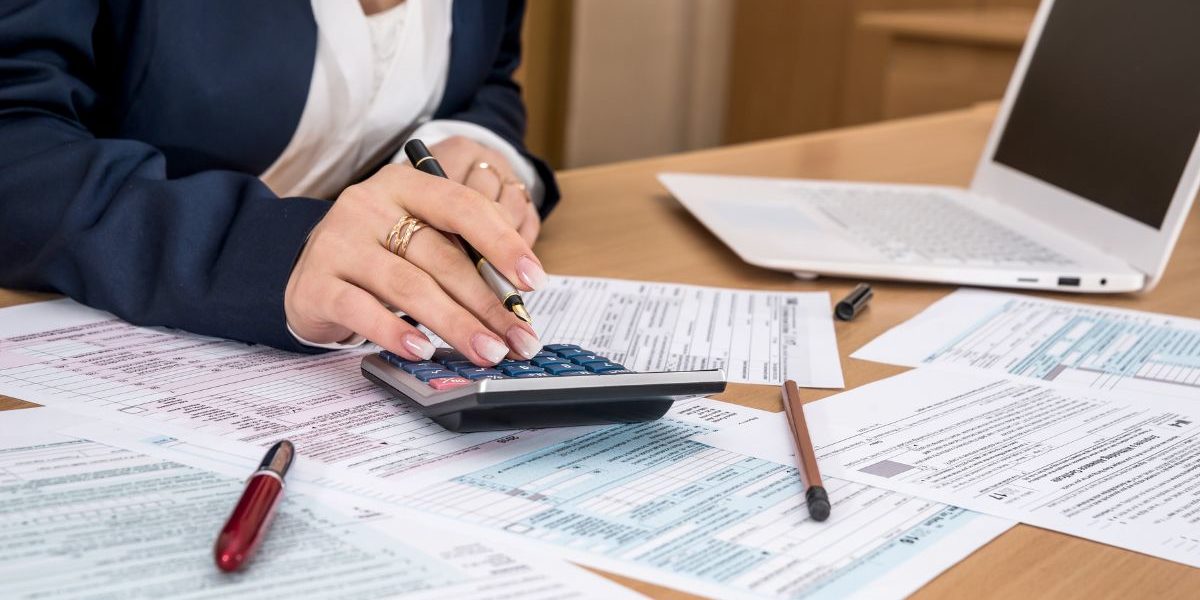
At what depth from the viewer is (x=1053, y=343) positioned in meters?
0.85

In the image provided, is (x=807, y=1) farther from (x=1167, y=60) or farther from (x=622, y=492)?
(x=622, y=492)

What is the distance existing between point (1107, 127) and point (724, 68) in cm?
331

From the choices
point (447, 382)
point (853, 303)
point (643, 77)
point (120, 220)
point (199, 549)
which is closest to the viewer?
point (199, 549)

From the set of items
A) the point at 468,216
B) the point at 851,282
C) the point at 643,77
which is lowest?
the point at 643,77

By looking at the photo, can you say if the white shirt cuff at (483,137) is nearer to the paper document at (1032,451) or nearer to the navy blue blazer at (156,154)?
the navy blue blazer at (156,154)

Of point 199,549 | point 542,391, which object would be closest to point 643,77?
point 542,391

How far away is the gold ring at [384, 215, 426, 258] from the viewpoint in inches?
27.0

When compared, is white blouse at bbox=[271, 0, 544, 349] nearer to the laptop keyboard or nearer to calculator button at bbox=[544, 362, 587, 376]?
the laptop keyboard

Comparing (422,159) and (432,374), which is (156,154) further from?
(432,374)

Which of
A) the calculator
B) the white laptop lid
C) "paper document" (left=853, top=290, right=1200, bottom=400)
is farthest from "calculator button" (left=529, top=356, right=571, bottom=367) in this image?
the white laptop lid

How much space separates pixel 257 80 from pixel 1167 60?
770mm

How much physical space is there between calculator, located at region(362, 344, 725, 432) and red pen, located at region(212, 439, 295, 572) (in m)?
0.09

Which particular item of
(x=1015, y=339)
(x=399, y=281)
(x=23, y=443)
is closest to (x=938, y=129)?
(x=1015, y=339)

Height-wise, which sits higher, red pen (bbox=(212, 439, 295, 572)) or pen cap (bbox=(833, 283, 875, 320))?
red pen (bbox=(212, 439, 295, 572))
